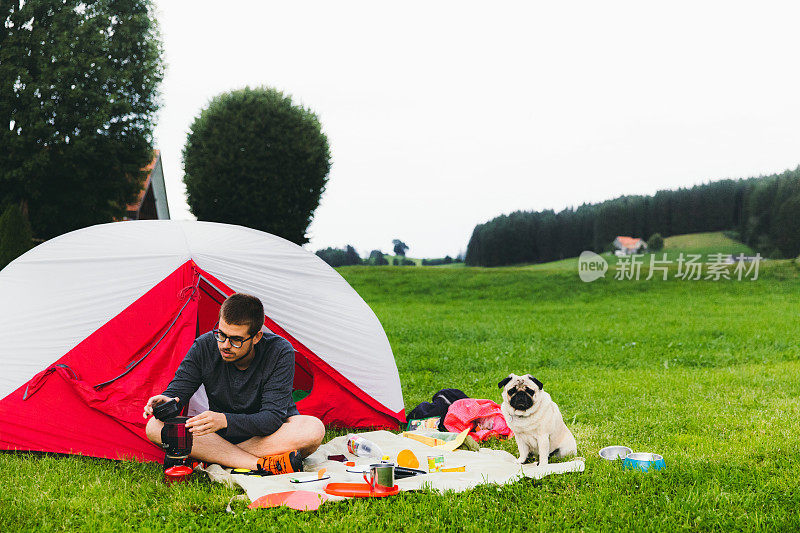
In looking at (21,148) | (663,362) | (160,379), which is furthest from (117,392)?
(21,148)

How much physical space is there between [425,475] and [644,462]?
54.9 inches

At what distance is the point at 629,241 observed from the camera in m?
25.5

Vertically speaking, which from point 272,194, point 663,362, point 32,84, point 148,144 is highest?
point 32,84

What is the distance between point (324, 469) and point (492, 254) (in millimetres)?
23578

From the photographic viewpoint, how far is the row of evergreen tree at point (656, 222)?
23.8 m

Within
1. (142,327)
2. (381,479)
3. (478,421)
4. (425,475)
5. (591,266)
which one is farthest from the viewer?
(591,266)

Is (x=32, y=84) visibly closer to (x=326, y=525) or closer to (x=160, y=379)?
(x=160, y=379)

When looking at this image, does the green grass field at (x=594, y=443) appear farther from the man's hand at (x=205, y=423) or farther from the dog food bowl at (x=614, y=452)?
the man's hand at (x=205, y=423)

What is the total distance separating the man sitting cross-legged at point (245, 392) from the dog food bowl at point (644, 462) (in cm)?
197

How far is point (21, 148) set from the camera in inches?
722

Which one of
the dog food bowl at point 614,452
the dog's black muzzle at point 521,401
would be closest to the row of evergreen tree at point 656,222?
the dog food bowl at point 614,452

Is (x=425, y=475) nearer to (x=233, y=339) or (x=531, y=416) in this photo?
(x=531, y=416)

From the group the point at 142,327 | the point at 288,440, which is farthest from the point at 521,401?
the point at 142,327

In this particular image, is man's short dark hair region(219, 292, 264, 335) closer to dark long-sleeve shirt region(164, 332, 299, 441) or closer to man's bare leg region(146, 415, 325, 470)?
dark long-sleeve shirt region(164, 332, 299, 441)
